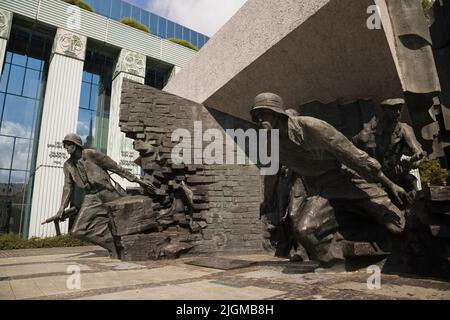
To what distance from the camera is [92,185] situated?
6.82 meters

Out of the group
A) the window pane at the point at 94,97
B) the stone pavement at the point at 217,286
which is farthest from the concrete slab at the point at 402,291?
the window pane at the point at 94,97

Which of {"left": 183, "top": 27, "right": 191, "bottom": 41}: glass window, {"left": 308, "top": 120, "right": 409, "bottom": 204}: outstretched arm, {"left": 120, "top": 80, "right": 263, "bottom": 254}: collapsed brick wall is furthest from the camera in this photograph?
{"left": 183, "top": 27, "right": 191, "bottom": 41}: glass window

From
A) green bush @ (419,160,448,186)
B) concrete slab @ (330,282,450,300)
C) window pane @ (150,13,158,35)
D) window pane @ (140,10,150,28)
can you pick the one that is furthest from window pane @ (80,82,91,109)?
concrete slab @ (330,282,450,300)

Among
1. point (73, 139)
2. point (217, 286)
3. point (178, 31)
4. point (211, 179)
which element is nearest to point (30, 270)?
point (73, 139)

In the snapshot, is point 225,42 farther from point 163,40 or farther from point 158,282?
point 163,40

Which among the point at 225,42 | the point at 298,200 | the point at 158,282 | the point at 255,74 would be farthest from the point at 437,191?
the point at 225,42

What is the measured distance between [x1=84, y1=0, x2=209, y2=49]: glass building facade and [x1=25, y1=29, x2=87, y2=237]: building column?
3987mm

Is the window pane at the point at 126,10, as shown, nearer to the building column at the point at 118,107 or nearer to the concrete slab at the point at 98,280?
the building column at the point at 118,107

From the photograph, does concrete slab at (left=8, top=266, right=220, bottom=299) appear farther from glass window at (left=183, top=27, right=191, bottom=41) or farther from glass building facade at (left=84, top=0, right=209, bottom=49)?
glass window at (left=183, top=27, right=191, bottom=41)

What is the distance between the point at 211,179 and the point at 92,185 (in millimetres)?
2593

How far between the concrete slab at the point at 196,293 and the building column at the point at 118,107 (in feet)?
47.0

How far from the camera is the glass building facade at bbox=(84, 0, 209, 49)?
19.4 metres

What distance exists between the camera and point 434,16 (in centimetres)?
→ 364

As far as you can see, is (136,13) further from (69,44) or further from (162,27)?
(69,44)
